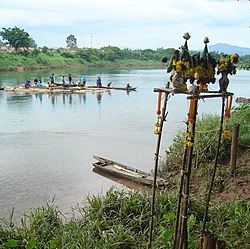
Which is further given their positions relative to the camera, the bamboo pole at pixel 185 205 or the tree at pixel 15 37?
the tree at pixel 15 37

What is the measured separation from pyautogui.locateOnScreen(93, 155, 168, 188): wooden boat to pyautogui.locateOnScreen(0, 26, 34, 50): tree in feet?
148

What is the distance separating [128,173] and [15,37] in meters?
46.7

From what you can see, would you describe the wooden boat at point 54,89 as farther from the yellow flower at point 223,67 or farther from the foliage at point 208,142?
the yellow flower at point 223,67

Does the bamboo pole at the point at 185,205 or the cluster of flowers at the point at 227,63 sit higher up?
the cluster of flowers at the point at 227,63

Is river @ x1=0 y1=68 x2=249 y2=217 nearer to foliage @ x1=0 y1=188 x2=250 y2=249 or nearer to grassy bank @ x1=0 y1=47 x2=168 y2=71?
foliage @ x1=0 y1=188 x2=250 y2=249

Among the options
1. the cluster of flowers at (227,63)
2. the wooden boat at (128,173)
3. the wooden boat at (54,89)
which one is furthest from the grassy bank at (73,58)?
the cluster of flowers at (227,63)

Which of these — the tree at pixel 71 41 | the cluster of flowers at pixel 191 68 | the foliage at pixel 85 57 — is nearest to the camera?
the cluster of flowers at pixel 191 68

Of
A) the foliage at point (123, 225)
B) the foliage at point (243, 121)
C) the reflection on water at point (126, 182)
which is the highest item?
the foliage at point (243, 121)

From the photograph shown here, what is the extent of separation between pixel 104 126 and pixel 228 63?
12777mm

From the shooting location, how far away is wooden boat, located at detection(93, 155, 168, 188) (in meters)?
8.08

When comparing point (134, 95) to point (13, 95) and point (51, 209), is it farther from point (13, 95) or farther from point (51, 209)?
point (51, 209)

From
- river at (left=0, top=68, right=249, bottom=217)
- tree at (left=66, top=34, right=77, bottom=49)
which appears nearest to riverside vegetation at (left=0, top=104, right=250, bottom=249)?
river at (left=0, top=68, right=249, bottom=217)

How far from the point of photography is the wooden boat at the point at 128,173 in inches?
318

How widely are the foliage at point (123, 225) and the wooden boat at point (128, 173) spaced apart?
2320mm
